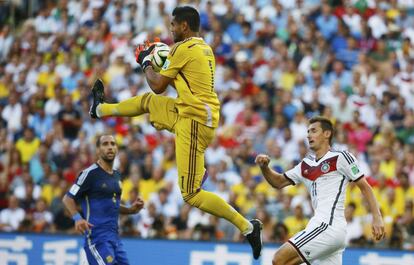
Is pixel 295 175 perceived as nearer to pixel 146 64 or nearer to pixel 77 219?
pixel 146 64

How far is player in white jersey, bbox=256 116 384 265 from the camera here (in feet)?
33.1

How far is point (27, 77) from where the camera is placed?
21.1m

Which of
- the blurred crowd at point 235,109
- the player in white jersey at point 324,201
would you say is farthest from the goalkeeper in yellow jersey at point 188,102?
the blurred crowd at point 235,109

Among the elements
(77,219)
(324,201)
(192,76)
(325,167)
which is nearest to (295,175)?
(325,167)

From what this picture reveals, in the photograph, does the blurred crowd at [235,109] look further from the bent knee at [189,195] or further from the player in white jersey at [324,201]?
the bent knee at [189,195]

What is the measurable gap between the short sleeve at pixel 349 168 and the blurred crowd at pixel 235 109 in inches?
176

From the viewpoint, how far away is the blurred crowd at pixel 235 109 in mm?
16016

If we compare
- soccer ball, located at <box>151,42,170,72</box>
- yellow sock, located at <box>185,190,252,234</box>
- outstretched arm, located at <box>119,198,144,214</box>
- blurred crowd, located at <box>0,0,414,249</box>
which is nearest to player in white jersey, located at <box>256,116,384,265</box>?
yellow sock, located at <box>185,190,252,234</box>

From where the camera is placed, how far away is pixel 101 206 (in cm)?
1209

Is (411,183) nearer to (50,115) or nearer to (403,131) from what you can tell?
(403,131)

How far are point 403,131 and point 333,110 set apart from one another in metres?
1.23

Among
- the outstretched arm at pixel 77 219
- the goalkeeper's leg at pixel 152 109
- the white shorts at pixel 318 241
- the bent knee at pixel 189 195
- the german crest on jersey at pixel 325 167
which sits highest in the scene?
the goalkeeper's leg at pixel 152 109

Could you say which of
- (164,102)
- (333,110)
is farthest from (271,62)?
(164,102)

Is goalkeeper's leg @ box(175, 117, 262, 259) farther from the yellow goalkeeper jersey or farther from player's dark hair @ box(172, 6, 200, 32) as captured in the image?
player's dark hair @ box(172, 6, 200, 32)
